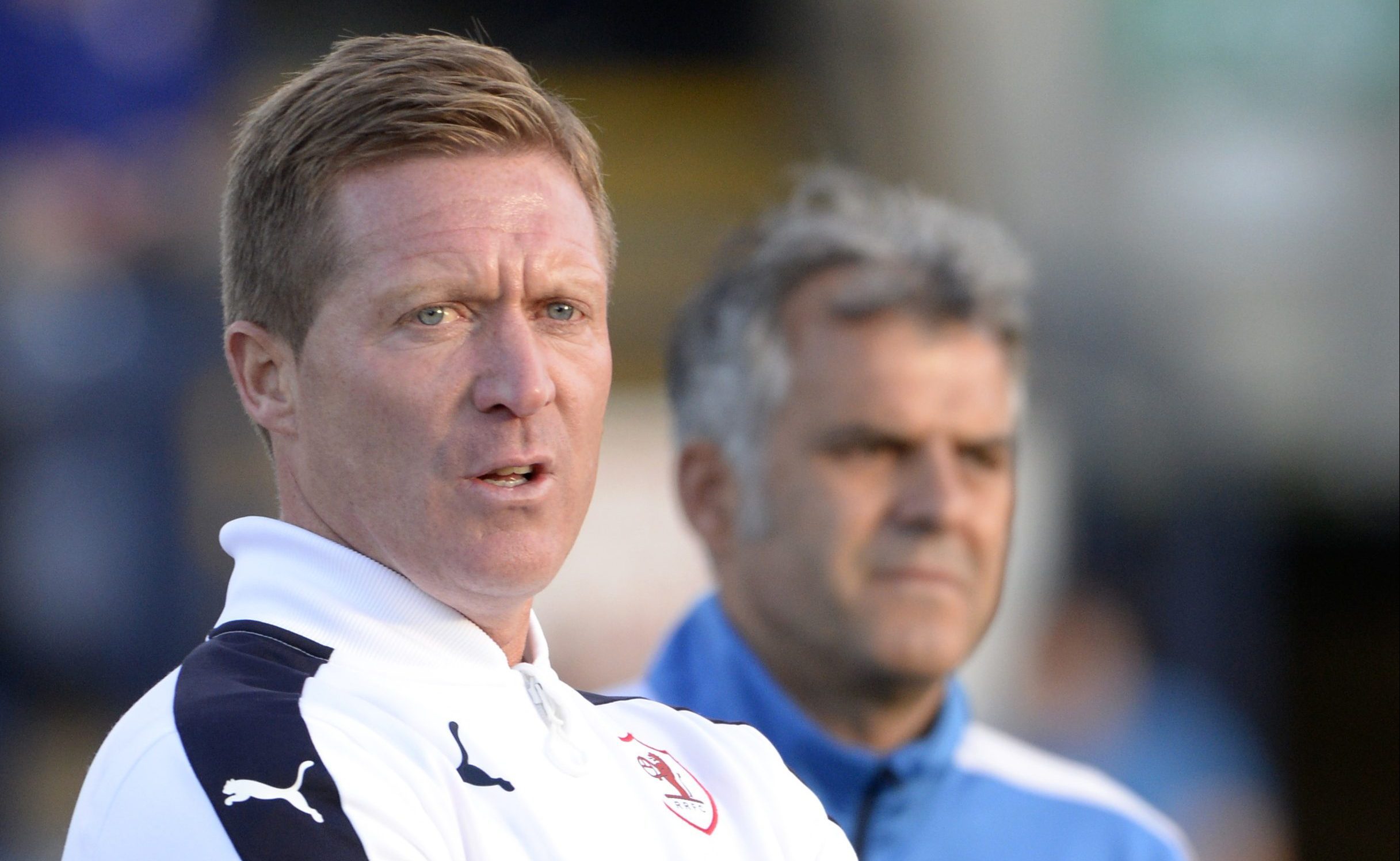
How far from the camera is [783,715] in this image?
9.07 feet

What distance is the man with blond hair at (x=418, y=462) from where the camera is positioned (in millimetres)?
1313

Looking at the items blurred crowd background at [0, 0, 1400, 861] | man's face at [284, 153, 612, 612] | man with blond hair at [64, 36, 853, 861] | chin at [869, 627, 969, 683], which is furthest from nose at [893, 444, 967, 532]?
blurred crowd background at [0, 0, 1400, 861]

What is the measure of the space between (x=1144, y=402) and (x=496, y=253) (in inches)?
234

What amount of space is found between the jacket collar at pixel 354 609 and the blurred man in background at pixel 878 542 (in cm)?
130

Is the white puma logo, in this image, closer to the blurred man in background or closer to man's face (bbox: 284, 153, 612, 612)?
man's face (bbox: 284, 153, 612, 612)

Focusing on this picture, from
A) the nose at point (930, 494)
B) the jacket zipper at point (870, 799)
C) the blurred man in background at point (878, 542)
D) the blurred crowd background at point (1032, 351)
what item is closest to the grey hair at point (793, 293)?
the blurred man in background at point (878, 542)

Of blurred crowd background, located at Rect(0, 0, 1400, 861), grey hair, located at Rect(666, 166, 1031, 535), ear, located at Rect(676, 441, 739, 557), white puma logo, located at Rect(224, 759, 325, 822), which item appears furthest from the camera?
blurred crowd background, located at Rect(0, 0, 1400, 861)

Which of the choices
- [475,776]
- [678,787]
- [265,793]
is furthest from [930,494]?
[265,793]

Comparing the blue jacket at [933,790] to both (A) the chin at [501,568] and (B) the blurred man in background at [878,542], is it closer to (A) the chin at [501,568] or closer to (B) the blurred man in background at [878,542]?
(B) the blurred man in background at [878,542]

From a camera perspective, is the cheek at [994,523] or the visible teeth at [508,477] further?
the cheek at [994,523]

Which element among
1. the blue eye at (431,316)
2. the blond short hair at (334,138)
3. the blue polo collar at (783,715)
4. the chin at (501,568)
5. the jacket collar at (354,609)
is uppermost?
the blond short hair at (334,138)

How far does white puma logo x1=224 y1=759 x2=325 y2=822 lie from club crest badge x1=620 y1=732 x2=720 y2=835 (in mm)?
379

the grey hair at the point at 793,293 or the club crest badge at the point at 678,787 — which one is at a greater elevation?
the grey hair at the point at 793,293

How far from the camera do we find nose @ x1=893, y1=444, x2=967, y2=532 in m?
2.69
